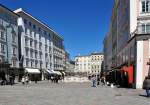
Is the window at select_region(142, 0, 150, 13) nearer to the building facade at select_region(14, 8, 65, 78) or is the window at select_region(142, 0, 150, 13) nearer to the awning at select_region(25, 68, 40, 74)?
the building facade at select_region(14, 8, 65, 78)

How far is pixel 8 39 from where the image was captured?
227 ft

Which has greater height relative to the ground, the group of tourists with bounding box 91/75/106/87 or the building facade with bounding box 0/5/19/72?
the building facade with bounding box 0/5/19/72

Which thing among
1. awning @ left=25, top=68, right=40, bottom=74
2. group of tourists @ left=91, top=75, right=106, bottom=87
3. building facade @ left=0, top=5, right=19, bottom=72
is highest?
building facade @ left=0, top=5, right=19, bottom=72

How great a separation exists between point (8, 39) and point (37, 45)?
22974 millimetres

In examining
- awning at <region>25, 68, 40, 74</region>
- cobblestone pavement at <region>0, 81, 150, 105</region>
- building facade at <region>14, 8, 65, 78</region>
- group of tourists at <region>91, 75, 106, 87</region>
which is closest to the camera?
cobblestone pavement at <region>0, 81, 150, 105</region>

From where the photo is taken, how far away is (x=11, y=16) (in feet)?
237

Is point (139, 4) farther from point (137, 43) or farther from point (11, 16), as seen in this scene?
point (11, 16)

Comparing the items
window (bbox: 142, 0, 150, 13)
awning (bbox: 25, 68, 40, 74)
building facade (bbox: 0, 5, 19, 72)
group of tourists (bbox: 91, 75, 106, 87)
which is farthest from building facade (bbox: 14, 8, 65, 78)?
window (bbox: 142, 0, 150, 13)

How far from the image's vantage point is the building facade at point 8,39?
66.0 m

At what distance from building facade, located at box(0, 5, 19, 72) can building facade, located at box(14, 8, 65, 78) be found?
404 cm

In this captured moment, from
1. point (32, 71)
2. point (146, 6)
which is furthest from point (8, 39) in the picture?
point (146, 6)

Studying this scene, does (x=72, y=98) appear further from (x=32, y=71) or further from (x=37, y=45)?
(x=37, y=45)

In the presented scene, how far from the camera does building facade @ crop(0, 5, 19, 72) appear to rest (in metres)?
66.0

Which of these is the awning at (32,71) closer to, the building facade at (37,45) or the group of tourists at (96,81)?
the building facade at (37,45)
